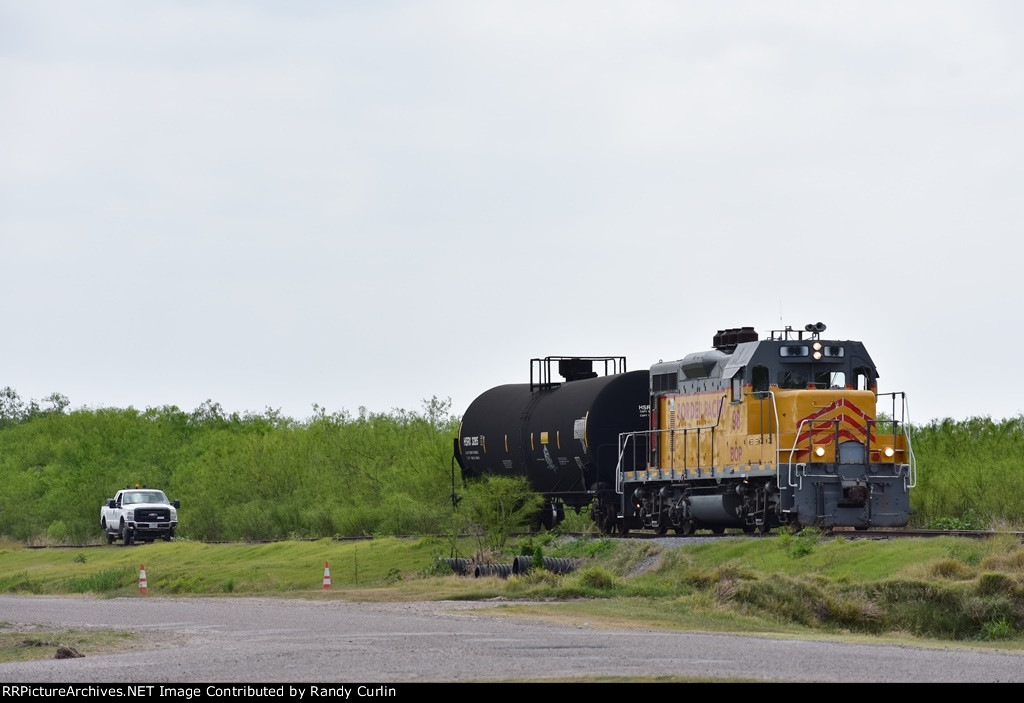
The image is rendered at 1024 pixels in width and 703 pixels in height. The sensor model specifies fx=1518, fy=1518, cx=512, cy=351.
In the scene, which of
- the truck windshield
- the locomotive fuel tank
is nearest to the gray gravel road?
the locomotive fuel tank

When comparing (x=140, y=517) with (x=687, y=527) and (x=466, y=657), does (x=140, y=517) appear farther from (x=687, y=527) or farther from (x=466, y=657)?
(x=466, y=657)

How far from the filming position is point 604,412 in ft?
113

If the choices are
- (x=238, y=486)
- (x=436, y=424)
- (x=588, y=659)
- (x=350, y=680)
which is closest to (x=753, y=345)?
(x=588, y=659)

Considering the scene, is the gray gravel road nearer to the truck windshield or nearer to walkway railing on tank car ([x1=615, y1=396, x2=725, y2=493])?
walkway railing on tank car ([x1=615, y1=396, x2=725, y2=493])

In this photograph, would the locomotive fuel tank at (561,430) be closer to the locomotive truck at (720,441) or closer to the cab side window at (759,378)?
the locomotive truck at (720,441)

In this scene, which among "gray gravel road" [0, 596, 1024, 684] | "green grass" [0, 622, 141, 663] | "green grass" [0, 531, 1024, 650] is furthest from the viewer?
"green grass" [0, 531, 1024, 650]

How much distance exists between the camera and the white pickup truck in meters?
56.8

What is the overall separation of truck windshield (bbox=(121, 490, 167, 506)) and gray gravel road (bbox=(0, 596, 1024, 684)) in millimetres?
35390

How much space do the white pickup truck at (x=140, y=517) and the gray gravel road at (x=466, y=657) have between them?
34008mm

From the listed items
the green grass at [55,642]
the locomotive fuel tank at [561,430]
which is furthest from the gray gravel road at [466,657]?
the locomotive fuel tank at [561,430]

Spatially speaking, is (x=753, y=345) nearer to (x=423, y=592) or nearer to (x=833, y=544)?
(x=833, y=544)

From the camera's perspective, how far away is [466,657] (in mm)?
16516

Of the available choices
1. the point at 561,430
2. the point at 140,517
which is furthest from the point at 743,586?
the point at 140,517

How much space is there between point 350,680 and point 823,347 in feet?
59.5
